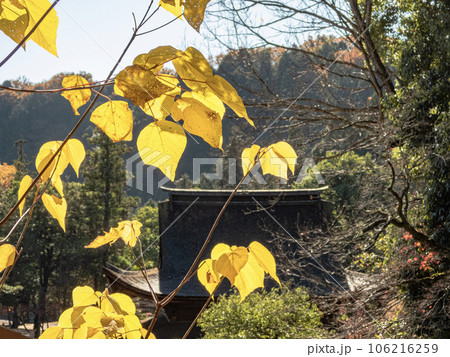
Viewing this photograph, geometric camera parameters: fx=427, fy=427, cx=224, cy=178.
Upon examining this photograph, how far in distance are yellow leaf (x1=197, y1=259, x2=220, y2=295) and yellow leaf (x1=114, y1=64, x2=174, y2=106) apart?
13cm

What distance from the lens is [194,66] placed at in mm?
185

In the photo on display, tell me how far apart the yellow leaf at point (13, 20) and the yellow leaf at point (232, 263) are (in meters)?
0.15

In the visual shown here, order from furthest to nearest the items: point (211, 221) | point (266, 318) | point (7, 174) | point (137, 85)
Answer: point (7, 174) → point (211, 221) → point (266, 318) → point (137, 85)

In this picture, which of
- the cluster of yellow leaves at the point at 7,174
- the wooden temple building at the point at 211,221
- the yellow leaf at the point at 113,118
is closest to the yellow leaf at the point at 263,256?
the yellow leaf at the point at 113,118

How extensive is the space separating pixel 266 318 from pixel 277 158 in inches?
87.2

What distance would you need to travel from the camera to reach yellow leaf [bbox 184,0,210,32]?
19cm

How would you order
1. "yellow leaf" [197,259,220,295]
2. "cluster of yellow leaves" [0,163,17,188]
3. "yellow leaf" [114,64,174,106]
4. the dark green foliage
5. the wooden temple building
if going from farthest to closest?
"cluster of yellow leaves" [0,163,17,188], the wooden temple building, the dark green foliage, "yellow leaf" [197,259,220,295], "yellow leaf" [114,64,174,106]

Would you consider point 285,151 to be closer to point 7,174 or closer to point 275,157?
point 275,157

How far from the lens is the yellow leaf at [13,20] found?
18 centimetres

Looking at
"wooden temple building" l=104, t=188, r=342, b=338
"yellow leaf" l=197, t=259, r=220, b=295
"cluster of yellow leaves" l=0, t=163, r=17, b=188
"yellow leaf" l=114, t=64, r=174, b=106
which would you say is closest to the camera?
"yellow leaf" l=114, t=64, r=174, b=106

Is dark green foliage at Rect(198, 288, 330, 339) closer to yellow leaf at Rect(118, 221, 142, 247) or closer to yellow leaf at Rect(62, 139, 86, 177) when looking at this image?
yellow leaf at Rect(118, 221, 142, 247)

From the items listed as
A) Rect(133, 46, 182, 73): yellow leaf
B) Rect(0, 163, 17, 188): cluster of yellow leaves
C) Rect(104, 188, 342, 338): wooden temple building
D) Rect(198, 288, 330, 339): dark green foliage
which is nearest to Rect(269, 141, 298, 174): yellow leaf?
Rect(133, 46, 182, 73): yellow leaf

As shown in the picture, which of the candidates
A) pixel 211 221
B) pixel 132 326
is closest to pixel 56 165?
pixel 132 326

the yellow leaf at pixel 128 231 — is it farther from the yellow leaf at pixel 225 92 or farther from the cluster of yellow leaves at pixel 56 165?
the yellow leaf at pixel 225 92
